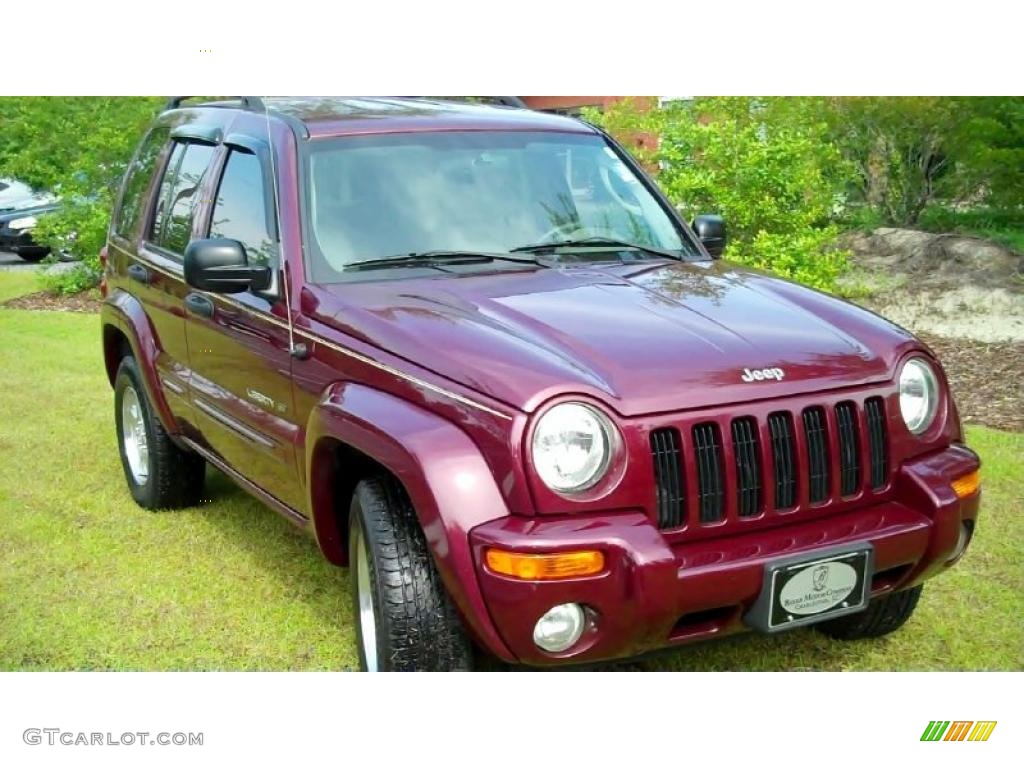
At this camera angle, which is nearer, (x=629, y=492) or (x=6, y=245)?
(x=629, y=492)

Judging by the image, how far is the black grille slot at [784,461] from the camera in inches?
121

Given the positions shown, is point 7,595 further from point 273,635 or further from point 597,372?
point 597,372

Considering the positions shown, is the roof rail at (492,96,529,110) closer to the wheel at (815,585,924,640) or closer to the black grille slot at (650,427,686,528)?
the black grille slot at (650,427,686,528)

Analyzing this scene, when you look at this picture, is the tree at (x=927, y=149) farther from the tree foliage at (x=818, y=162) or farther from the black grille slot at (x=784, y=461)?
the black grille slot at (x=784, y=461)

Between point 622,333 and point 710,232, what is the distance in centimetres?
164

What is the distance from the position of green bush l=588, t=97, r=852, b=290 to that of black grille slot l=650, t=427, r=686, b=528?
417cm

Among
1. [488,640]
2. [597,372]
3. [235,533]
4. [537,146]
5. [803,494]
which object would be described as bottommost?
[235,533]

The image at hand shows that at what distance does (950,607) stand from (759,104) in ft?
10.9

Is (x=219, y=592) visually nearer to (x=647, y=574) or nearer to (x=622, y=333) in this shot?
(x=622, y=333)

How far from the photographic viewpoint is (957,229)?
22.0 ft

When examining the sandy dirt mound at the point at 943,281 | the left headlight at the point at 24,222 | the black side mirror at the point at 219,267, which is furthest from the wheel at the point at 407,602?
the left headlight at the point at 24,222

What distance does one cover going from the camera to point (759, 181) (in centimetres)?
741

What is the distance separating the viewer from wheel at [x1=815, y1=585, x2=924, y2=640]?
3.79m
